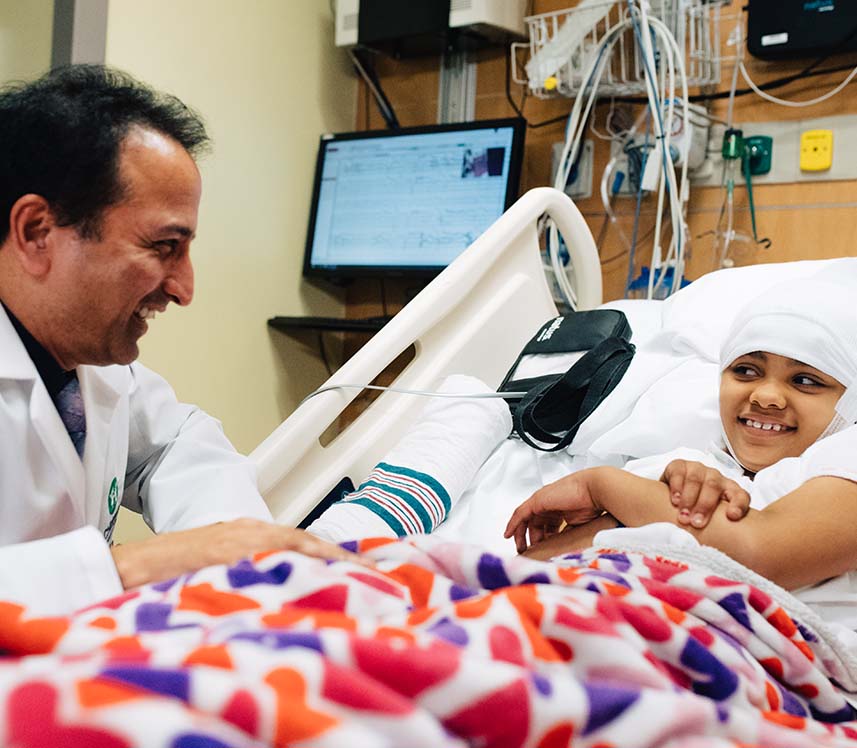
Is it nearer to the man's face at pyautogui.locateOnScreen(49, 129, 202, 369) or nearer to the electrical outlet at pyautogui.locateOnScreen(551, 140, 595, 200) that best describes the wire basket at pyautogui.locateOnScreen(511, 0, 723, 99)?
the electrical outlet at pyautogui.locateOnScreen(551, 140, 595, 200)

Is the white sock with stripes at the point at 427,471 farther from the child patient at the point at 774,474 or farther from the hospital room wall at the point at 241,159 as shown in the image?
the hospital room wall at the point at 241,159

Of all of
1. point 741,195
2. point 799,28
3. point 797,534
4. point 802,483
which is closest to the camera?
point 797,534

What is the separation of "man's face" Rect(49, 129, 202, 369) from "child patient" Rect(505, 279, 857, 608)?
24.9 inches

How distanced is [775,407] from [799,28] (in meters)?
1.63

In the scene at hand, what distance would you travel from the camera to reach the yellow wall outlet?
8.62 ft

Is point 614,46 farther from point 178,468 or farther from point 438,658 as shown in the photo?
point 438,658

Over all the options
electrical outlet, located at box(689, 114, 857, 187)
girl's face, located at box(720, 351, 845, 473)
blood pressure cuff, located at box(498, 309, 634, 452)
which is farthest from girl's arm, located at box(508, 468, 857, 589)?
electrical outlet, located at box(689, 114, 857, 187)

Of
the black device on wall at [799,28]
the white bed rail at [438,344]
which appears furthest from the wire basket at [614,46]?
the white bed rail at [438,344]

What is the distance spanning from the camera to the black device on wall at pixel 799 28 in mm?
2498

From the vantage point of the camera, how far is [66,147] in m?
1.26

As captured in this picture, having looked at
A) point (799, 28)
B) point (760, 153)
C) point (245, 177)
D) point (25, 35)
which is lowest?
point (245, 177)

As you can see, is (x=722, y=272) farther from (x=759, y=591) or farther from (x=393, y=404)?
(x=759, y=591)

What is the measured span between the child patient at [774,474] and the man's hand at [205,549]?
1.28 feet

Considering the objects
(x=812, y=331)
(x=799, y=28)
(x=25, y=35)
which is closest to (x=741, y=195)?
(x=799, y=28)
